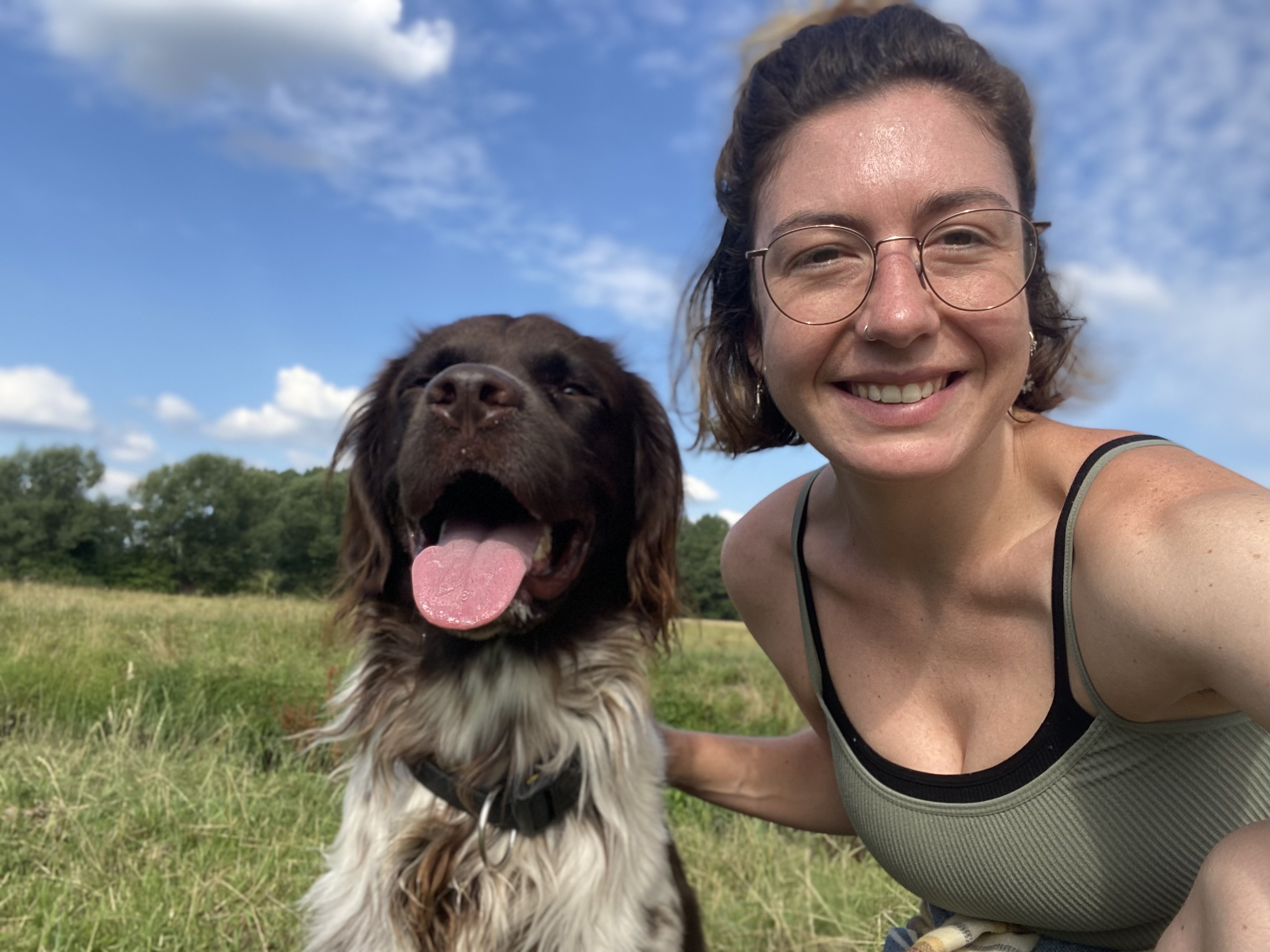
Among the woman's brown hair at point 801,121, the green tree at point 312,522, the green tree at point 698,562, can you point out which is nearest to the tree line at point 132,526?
the green tree at point 312,522

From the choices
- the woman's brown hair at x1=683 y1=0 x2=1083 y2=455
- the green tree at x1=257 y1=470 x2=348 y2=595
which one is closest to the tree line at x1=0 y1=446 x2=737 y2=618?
the green tree at x1=257 y1=470 x2=348 y2=595

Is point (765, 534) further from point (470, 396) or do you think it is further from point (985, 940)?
point (985, 940)

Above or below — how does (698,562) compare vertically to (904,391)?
below

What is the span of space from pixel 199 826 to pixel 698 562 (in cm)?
211

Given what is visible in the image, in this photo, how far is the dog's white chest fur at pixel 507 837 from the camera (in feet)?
7.29

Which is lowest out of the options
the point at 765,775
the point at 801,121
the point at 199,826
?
the point at 199,826

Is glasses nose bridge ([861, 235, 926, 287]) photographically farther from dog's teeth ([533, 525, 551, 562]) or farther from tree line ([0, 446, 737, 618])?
tree line ([0, 446, 737, 618])

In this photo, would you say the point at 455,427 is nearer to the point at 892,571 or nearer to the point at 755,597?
the point at 755,597

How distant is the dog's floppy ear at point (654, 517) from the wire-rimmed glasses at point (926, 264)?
1.19 metres

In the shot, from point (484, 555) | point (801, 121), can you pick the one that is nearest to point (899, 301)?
A: point (801, 121)

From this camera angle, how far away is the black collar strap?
7.53 feet

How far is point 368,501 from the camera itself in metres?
2.73

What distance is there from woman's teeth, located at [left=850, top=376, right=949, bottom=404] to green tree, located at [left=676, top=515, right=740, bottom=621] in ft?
3.35

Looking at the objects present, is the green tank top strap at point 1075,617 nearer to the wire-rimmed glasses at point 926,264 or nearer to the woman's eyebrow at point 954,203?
the wire-rimmed glasses at point 926,264
